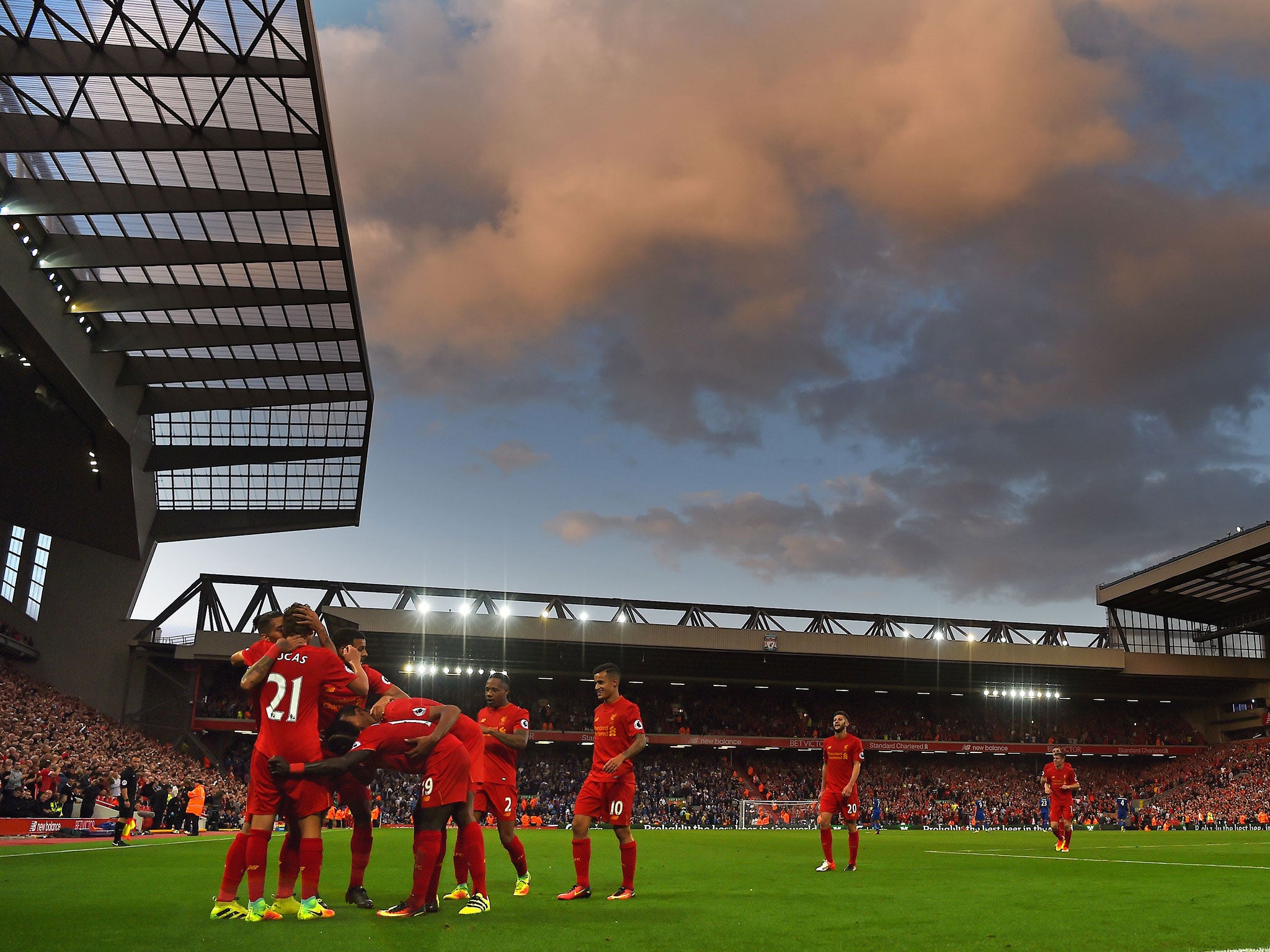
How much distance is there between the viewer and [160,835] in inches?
998

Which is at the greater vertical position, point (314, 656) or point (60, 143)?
point (60, 143)

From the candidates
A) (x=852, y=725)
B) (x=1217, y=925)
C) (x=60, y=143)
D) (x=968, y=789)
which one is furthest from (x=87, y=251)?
(x=968, y=789)

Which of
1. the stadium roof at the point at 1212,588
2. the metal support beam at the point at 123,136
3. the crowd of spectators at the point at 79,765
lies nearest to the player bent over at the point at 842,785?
the crowd of spectators at the point at 79,765

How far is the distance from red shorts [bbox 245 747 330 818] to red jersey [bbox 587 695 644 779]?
2.91m

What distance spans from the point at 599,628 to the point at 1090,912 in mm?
48880

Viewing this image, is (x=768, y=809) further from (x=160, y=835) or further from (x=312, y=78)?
(x=312, y=78)

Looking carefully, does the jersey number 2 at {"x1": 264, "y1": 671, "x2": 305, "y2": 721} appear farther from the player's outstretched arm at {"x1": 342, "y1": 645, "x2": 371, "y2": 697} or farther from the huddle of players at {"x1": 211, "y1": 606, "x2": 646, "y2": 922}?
the player's outstretched arm at {"x1": 342, "y1": 645, "x2": 371, "y2": 697}

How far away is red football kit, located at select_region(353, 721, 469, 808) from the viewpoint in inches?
302

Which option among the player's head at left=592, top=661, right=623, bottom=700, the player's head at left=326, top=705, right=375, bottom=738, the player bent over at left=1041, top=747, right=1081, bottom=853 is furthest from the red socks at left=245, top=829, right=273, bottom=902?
the player bent over at left=1041, top=747, right=1081, bottom=853

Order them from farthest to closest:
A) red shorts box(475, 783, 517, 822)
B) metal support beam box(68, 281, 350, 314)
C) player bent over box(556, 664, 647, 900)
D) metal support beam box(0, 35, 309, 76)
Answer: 1. metal support beam box(68, 281, 350, 314)
2. metal support beam box(0, 35, 309, 76)
3. red shorts box(475, 783, 517, 822)
4. player bent over box(556, 664, 647, 900)

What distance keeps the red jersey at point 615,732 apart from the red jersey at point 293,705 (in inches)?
118

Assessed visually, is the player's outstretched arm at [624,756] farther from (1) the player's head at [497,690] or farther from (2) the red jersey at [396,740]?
(2) the red jersey at [396,740]

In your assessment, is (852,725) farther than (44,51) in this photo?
Yes

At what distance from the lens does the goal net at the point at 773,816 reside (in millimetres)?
47750
